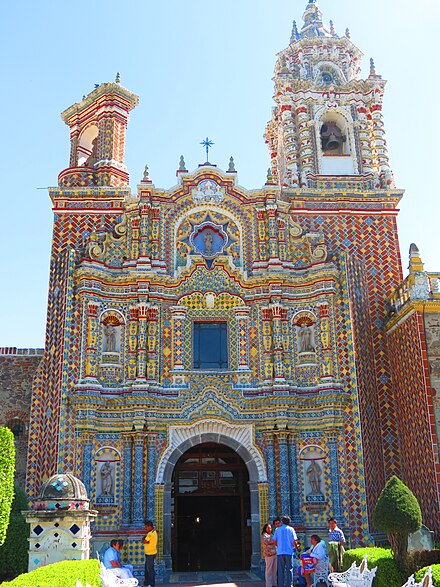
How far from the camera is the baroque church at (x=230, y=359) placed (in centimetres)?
1877

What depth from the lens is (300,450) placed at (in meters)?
19.5

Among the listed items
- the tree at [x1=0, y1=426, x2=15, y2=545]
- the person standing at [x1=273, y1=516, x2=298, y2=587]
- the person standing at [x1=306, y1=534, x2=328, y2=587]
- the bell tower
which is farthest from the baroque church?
the tree at [x1=0, y1=426, x2=15, y2=545]

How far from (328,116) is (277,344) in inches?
360

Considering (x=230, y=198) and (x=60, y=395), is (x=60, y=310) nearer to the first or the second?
(x=60, y=395)

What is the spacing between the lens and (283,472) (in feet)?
62.0

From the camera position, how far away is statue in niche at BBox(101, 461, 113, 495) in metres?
18.8

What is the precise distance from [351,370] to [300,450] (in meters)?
2.67

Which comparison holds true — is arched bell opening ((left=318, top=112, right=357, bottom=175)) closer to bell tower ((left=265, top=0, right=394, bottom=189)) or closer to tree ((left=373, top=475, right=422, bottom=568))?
bell tower ((left=265, top=0, right=394, bottom=189))

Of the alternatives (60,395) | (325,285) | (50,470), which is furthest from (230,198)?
(50,470)

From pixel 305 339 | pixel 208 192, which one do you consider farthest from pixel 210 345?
pixel 208 192

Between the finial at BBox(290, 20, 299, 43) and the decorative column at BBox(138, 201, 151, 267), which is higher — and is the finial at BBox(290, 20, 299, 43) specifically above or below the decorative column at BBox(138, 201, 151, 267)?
above

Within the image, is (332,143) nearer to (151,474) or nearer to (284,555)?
(151,474)

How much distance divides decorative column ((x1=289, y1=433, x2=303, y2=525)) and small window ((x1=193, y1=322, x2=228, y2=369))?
9.65ft

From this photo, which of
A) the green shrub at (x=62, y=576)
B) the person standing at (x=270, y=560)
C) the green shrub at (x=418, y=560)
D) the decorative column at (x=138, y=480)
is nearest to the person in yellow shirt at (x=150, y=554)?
the person standing at (x=270, y=560)
